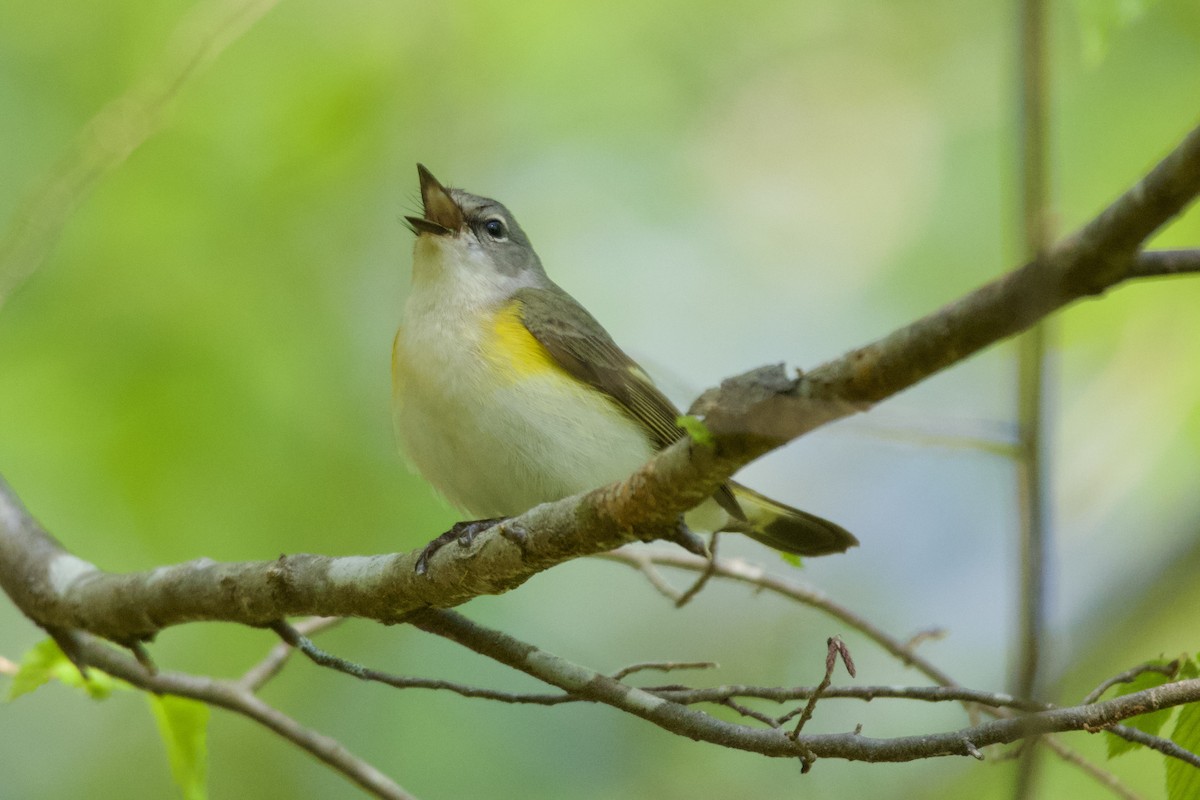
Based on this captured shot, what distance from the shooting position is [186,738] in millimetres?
3965

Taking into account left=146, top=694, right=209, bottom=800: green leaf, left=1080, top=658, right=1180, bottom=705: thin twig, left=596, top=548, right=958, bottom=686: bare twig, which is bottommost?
left=146, top=694, right=209, bottom=800: green leaf

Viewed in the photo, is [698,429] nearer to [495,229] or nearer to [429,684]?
[429,684]

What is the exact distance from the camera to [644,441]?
4.62 m

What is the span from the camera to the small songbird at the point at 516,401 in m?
4.32

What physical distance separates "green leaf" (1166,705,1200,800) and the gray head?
11.6 ft

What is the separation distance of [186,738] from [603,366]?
2.15 metres

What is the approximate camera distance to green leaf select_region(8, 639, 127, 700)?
3.99 metres

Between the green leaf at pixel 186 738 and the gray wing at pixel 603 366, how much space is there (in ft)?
6.38

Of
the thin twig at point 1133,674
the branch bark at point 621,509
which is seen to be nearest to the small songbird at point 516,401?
the branch bark at point 621,509

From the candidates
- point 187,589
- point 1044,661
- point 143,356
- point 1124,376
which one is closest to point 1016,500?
point 1044,661

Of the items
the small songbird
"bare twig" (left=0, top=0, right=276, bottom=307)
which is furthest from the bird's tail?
"bare twig" (left=0, top=0, right=276, bottom=307)

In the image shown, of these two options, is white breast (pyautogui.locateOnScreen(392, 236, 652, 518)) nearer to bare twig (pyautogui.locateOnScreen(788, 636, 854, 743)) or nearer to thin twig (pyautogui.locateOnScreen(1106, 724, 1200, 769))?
bare twig (pyautogui.locateOnScreen(788, 636, 854, 743))

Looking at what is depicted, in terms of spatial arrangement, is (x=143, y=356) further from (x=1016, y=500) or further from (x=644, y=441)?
(x=1016, y=500)

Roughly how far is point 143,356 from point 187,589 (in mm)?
4254
